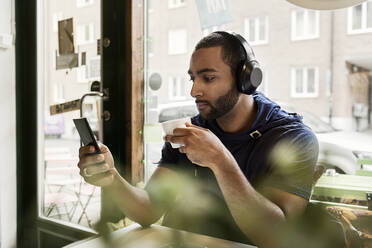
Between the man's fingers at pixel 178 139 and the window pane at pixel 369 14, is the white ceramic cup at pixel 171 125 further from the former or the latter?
the window pane at pixel 369 14

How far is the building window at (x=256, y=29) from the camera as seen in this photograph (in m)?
2.30

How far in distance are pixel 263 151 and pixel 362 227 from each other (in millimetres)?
468

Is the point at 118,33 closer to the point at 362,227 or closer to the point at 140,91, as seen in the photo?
the point at 140,91

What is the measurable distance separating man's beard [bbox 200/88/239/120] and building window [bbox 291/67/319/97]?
2.83 meters

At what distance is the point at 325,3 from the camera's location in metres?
1.10

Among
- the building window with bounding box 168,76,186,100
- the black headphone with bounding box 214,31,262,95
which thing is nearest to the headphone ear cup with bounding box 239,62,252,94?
the black headphone with bounding box 214,31,262,95

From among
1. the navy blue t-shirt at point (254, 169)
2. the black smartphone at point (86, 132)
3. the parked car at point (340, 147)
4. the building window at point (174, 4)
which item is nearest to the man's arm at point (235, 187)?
the navy blue t-shirt at point (254, 169)

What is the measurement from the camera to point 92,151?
3.72 ft

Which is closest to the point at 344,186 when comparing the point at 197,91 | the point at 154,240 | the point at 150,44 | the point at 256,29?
the point at 197,91

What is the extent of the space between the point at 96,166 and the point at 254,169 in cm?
56

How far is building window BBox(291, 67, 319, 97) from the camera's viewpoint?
4.09 meters

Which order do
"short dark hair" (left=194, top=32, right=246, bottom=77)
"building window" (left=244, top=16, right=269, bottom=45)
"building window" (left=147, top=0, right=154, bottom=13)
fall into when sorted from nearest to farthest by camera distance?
"short dark hair" (left=194, top=32, right=246, bottom=77)
"building window" (left=147, top=0, right=154, bottom=13)
"building window" (left=244, top=16, right=269, bottom=45)

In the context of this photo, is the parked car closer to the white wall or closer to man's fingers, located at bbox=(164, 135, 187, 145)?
man's fingers, located at bbox=(164, 135, 187, 145)

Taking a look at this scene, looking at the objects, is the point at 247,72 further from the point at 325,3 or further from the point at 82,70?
the point at 82,70
